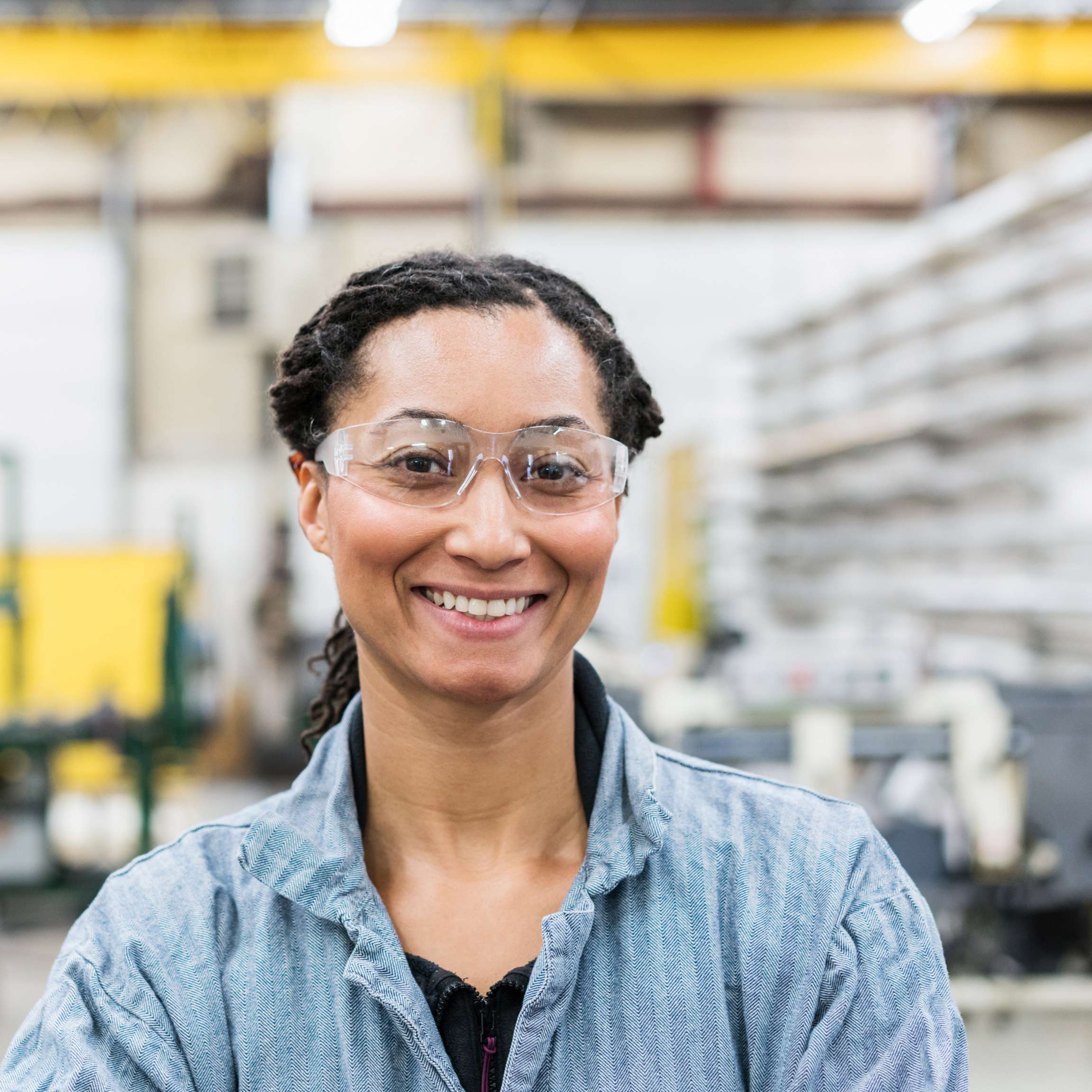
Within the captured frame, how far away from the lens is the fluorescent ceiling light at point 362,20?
6.11 meters

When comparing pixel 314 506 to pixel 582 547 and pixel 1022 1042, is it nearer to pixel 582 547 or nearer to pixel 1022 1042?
pixel 582 547

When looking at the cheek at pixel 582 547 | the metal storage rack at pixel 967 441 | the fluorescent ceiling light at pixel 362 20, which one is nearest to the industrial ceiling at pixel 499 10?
the fluorescent ceiling light at pixel 362 20

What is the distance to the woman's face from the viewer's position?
3.64ft

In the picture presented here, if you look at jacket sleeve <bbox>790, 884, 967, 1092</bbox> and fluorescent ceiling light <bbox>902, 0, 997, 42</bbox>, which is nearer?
jacket sleeve <bbox>790, 884, 967, 1092</bbox>

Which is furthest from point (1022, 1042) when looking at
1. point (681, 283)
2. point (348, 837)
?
point (681, 283)

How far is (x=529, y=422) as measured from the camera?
44.3 inches

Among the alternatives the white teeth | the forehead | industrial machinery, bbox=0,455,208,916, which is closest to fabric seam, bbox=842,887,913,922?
the white teeth

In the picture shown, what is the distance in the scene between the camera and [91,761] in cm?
627

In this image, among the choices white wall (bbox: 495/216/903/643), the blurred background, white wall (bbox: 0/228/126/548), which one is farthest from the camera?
white wall (bbox: 495/216/903/643)

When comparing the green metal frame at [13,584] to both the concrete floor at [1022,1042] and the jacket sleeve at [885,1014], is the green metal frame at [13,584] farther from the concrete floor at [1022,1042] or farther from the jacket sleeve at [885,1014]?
the jacket sleeve at [885,1014]

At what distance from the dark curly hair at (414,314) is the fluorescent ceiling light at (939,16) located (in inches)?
217

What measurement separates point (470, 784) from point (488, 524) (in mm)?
283

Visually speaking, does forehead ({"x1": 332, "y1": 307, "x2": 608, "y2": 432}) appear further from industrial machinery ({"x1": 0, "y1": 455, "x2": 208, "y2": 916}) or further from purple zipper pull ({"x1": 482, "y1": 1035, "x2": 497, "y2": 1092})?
industrial machinery ({"x1": 0, "y1": 455, "x2": 208, "y2": 916})

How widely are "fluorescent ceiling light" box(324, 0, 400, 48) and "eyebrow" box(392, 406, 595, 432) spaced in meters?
5.58
